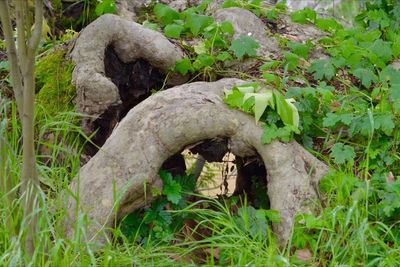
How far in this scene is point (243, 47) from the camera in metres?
4.45

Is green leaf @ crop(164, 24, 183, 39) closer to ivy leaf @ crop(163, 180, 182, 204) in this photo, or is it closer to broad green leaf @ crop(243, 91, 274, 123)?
broad green leaf @ crop(243, 91, 274, 123)

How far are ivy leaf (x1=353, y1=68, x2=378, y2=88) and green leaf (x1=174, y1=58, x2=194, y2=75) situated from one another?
39.2 inches

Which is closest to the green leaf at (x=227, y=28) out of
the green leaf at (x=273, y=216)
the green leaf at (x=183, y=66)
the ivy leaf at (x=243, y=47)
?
the ivy leaf at (x=243, y=47)

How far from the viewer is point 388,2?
5109 millimetres

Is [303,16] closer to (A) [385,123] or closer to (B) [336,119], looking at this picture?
(B) [336,119]

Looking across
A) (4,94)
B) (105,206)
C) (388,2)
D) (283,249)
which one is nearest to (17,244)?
(105,206)

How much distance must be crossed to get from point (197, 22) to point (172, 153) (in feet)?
3.80

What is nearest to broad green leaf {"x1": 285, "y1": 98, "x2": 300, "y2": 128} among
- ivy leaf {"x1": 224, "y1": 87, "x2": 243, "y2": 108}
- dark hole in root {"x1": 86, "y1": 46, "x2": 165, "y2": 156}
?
ivy leaf {"x1": 224, "y1": 87, "x2": 243, "y2": 108}

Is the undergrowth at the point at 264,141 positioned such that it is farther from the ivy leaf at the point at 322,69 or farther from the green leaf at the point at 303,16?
the green leaf at the point at 303,16

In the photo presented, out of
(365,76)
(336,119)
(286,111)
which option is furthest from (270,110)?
(365,76)

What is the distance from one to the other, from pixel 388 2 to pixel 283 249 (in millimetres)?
2384

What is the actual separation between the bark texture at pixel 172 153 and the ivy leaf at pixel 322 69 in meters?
0.75

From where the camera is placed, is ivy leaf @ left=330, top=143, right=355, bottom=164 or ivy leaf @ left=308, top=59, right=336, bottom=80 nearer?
ivy leaf @ left=330, top=143, right=355, bottom=164

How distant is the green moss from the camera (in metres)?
4.22
